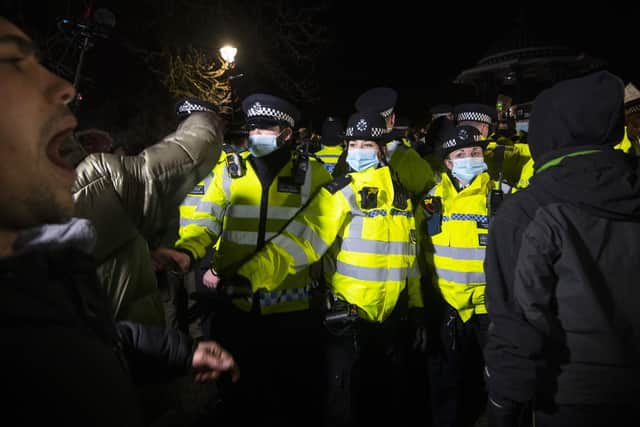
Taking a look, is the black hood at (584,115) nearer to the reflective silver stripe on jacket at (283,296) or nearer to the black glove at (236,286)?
the black glove at (236,286)

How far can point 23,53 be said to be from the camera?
0.94 metres

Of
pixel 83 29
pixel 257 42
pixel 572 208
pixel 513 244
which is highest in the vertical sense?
pixel 257 42

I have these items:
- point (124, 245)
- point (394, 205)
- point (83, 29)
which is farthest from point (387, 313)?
point (83, 29)

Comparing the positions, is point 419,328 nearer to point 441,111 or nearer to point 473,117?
point 473,117

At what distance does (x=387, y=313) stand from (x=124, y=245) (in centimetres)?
209

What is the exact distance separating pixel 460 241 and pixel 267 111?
1.85 metres

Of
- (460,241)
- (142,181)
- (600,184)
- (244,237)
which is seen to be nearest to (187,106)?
(244,237)

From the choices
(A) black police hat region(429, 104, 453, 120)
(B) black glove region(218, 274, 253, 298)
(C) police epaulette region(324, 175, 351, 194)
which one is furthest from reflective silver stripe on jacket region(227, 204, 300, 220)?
(A) black police hat region(429, 104, 453, 120)

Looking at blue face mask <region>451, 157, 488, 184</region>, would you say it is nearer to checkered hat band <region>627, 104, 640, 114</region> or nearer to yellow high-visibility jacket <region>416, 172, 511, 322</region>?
yellow high-visibility jacket <region>416, 172, 511, 322</region>

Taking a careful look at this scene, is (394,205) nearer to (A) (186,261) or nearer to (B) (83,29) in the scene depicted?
(A) (186,261)

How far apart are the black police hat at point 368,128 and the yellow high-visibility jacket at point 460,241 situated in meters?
0.68

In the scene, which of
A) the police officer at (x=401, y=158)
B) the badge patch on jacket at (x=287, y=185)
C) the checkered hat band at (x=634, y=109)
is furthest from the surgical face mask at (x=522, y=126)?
the badge patch on jacket at (x=287, y=185)

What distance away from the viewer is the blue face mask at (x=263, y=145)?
11.1 ft

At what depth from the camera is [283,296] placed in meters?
3.22
